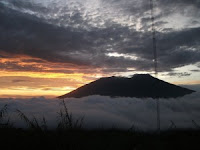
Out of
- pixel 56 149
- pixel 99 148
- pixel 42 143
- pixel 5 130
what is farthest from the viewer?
pixel 5 130

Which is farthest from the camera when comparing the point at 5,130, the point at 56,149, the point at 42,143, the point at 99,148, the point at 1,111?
the point at 5,130

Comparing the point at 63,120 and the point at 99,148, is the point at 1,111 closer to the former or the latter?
the point at 63,120

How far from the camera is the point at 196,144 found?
24.3 feet

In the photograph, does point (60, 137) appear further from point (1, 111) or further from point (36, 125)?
point (1, 111)

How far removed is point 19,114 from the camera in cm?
493

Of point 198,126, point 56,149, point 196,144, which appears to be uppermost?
point 198,126

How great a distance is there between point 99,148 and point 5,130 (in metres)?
3.25

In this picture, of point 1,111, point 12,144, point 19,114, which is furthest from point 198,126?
point 1,111

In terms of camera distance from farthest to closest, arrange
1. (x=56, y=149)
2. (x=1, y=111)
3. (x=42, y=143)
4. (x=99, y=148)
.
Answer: (x=1, y=111) → (x=99, y=148) → (x=42, y=143) → (x=56, y=149)

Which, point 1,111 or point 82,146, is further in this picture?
point 1,111

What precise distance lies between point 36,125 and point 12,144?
59.9 inches

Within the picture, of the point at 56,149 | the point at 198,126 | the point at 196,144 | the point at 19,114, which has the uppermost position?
the point at 19,114

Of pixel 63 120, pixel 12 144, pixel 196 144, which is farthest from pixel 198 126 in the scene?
pixel 12 144

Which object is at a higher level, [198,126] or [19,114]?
[19,114]
